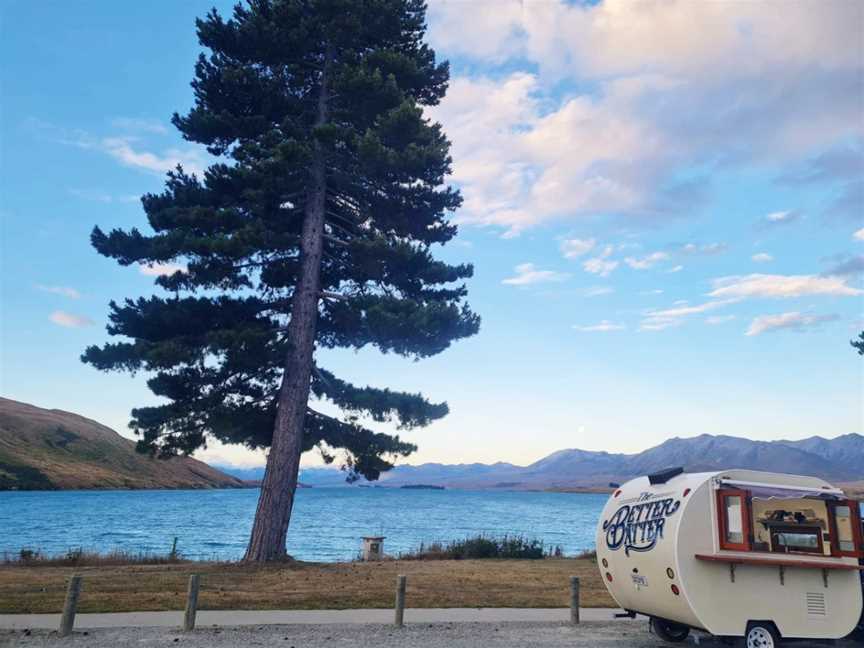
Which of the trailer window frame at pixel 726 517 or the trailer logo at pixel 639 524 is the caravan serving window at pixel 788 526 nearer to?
the trailer window frame at pixel 726 517

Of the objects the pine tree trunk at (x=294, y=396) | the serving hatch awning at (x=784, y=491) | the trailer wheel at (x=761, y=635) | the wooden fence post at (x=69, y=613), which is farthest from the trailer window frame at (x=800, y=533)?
the pine tree trunk at (x=294, y=396)

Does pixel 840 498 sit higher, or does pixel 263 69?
pixel 263 69

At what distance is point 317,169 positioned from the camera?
2350 cm

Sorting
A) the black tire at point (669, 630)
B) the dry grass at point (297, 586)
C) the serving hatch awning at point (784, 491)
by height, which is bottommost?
the dry grass at point (297, 586)

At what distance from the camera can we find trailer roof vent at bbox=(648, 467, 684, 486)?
1112 cm

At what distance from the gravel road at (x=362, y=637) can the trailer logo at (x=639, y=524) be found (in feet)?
5.70

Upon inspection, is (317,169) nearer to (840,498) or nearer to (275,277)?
(275,277)

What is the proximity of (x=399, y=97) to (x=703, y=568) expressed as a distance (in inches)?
713

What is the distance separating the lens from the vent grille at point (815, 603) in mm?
10211

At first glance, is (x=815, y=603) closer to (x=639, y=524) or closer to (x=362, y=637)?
(x=639, y=524)

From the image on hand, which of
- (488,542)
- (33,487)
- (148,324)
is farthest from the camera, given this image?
(33,487)

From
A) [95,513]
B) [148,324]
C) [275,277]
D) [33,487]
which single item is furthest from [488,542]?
[33,487]

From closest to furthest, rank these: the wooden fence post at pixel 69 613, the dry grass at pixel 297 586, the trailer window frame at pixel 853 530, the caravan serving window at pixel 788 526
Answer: the caravan serving window at pixel 788 526 → the trailer window frame at pixel 853 530 → the wooden fence post at pixel 69 613 → the dry grass at pixel 297 586

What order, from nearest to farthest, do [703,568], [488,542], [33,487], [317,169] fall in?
[703,568] < [317,169] < [488,542] < [33,487]
